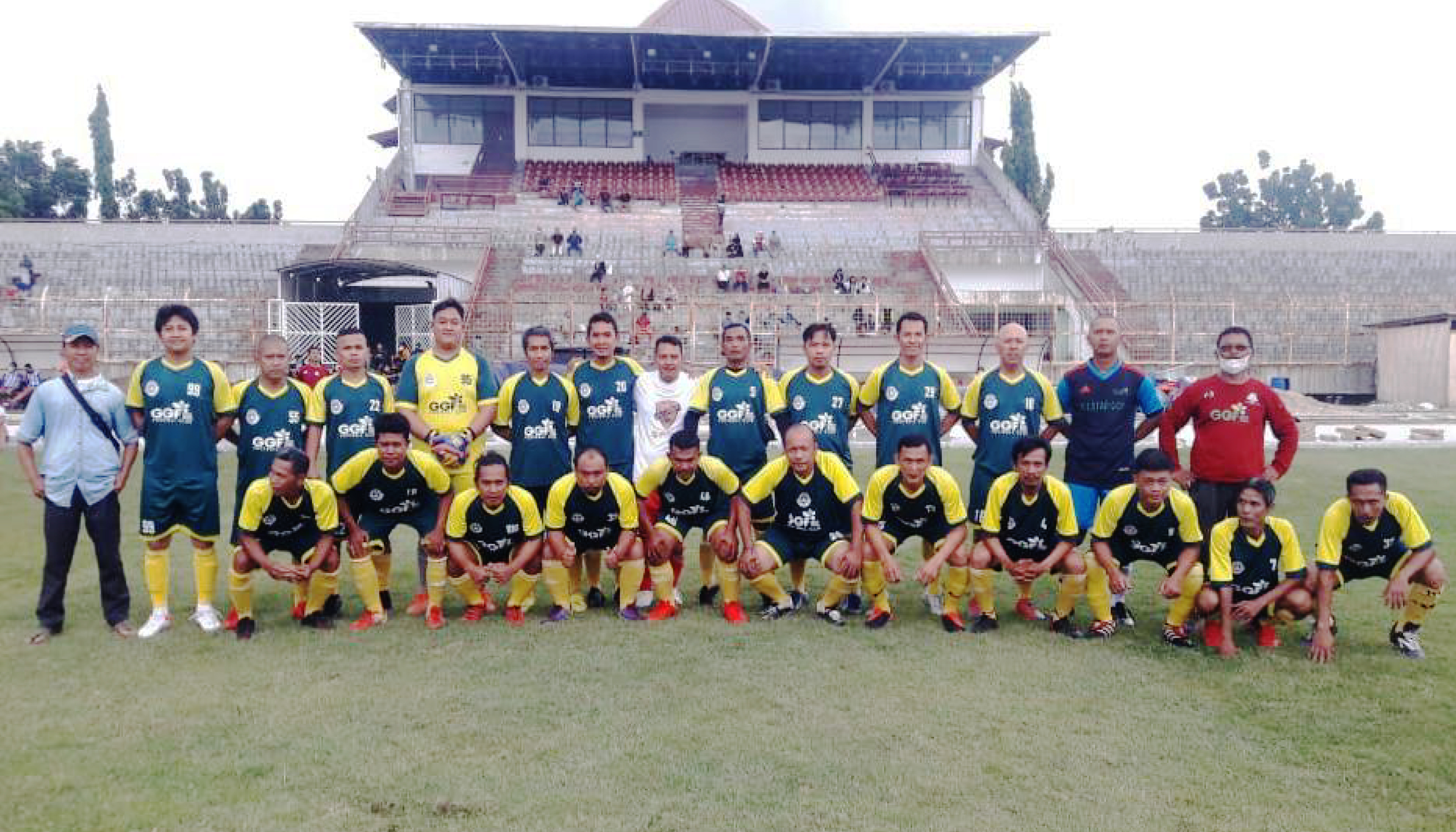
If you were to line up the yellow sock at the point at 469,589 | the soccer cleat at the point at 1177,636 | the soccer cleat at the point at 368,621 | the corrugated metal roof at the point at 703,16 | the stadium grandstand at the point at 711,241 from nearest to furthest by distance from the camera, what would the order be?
the soccer cleat at the point at 1177,636 < the soccer cleat at the point at 368,621 < the yellow sock at the point at 469,589 < the stadium grandstand at the point at 711,241 < the corrugated metal roof at the point at 703,16

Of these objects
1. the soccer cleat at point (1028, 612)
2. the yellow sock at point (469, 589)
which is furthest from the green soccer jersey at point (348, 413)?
the soccer cleat at point (1028, 612)

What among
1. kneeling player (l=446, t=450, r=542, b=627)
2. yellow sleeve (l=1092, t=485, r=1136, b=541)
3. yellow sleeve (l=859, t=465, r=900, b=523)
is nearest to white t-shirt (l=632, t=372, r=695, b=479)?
kneeling player (l=446, t=450, r=542, b=627)

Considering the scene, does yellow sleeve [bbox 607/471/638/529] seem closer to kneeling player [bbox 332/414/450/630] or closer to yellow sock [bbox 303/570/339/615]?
kneeling player [bbox 332/414/450/630]

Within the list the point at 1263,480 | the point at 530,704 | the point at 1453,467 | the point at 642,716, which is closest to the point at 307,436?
the point at 530,704

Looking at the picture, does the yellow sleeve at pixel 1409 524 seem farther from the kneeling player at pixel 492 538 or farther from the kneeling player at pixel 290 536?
the kneeling player at pixel 290 536

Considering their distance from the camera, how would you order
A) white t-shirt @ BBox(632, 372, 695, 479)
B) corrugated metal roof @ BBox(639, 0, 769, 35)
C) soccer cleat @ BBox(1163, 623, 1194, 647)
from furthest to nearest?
1. corrugated metal roof @ BBox(639, 0, 769, 35)
2. white t-shirt @ BBox(632, 372, 695, 479)
3. soccer cleat @ BBox(1163, 623, 1194, 647)

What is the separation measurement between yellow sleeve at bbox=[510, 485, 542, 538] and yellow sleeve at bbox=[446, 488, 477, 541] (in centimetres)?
27

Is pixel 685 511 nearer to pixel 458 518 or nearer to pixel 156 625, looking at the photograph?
pixel 458 518

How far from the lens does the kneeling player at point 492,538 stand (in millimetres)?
5965

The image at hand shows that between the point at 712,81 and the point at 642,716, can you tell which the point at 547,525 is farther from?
the point at 712,81

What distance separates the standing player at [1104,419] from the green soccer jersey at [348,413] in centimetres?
447

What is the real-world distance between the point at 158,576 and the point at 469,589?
180 centimetres

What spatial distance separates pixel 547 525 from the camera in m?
6.13

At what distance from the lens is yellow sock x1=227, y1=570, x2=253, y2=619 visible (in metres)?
5.74
